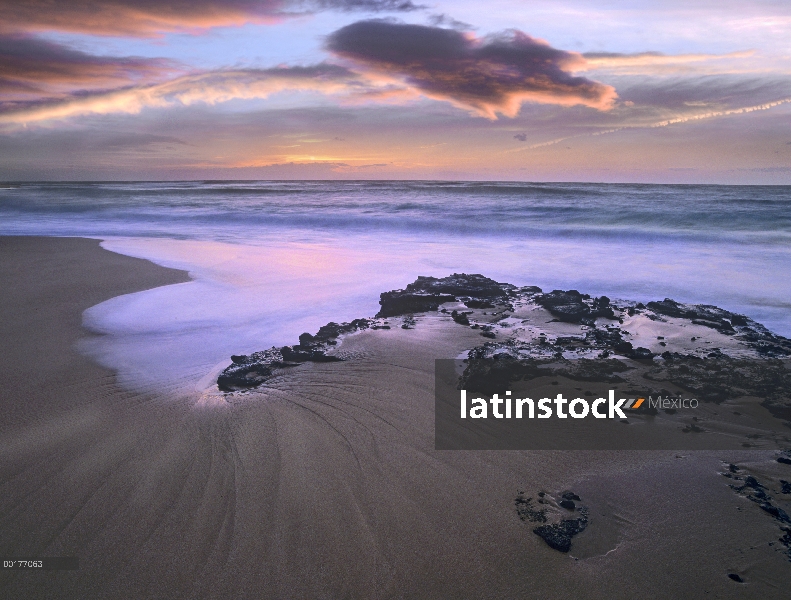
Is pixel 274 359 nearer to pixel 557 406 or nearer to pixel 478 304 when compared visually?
pixel 557 406

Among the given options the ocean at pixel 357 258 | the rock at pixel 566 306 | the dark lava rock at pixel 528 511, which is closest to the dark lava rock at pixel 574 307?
the rock at pixel 566 306

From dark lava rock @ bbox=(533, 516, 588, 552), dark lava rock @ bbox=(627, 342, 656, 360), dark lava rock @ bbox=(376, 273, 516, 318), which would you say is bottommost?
dark lava rock @ bbox=(533, 516, 588, 552)

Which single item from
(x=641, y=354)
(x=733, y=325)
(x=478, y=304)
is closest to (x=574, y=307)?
(x=478, y=304)

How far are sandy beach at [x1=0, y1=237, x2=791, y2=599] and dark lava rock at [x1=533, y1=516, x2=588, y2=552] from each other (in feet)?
0.09

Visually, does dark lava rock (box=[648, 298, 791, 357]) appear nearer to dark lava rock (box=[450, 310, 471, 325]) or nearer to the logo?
the logo

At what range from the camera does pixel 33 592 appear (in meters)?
2.09

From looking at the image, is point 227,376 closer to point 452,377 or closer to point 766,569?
point 452,377

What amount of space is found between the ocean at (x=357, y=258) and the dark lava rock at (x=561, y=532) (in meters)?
2.78

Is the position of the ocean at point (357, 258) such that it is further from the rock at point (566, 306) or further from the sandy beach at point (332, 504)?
the rock at point (566, 306)

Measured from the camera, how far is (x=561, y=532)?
2357 mm

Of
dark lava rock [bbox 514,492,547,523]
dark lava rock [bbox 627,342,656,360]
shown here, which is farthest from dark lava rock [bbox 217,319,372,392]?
dark lava rock [bbox 627,342,656,360]

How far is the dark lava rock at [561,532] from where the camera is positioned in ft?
7.50

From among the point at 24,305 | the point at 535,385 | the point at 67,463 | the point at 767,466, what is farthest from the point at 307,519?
the point at 24,305

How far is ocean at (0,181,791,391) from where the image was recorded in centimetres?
538
